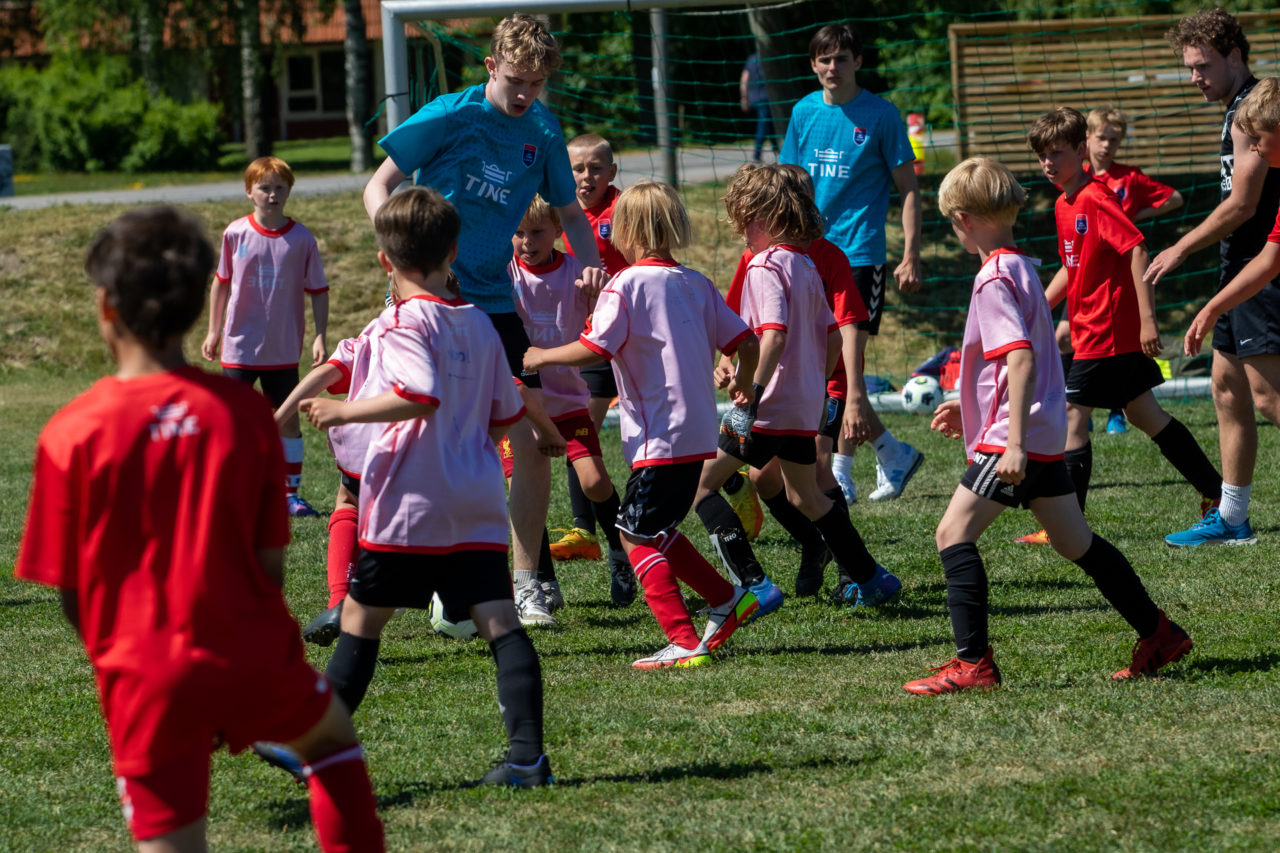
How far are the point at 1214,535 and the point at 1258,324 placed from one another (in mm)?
972

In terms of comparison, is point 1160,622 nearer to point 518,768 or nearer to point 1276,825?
point 1276,825

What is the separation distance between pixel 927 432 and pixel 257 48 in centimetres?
2005

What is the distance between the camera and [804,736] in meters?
4.12

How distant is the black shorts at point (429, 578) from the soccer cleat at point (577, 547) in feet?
10.2

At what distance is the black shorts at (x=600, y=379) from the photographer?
686cm

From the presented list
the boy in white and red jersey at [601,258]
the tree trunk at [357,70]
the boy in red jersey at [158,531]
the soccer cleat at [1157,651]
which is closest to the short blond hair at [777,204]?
the boy in white and red jersey at [601,258]

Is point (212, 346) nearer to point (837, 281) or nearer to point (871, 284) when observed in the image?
point (871, 284)

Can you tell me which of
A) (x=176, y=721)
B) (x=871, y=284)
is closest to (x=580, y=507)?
(x=871, y=284)

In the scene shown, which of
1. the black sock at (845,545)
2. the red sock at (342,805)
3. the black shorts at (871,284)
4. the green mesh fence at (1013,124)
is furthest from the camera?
the green mesh fence at (1013,124)

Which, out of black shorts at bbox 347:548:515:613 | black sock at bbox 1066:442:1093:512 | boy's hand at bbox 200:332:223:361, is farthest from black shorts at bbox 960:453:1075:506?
boy's hand at bbox 200:332:223:361

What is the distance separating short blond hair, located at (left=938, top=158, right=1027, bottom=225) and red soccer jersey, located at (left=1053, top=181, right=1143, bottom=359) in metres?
2.18

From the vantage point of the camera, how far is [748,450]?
537 centimetres

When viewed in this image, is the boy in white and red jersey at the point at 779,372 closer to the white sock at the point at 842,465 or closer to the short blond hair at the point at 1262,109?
the short blond hair at the point at 1262,109

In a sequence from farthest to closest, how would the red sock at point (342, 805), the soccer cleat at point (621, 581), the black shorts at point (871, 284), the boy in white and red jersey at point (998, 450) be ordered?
1. the black shorts at point (871, 284)
2. the soccer cleat at point (621, 581)
3. the boy in white and red jersey at point (998, 450)
4. the red sock at point (342, 805)
